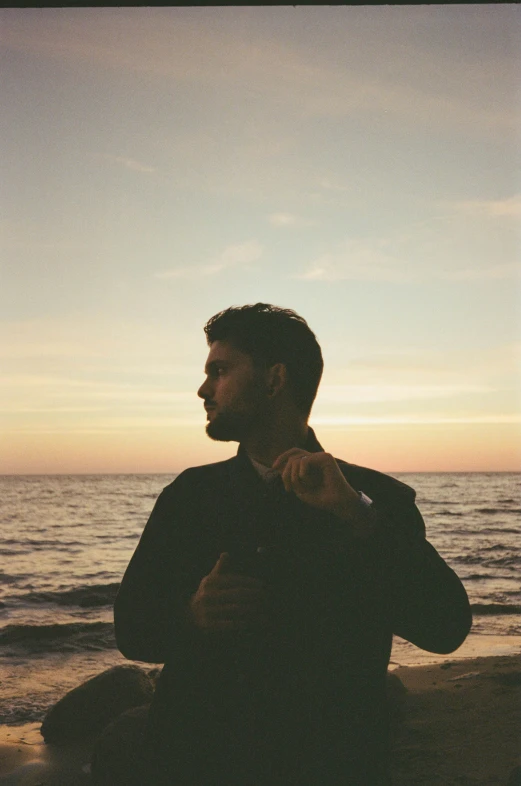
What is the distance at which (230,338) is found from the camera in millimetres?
2561

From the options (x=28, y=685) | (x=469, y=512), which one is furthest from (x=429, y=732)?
(x=469, y=512)

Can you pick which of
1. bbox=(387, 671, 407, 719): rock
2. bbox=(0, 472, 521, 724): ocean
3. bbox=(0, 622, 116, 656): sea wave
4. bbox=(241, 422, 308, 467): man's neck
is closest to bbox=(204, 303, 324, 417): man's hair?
bbox=(241, 422, 308, 467): man's neck

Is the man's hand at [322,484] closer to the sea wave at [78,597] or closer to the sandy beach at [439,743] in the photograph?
the sandy beach at [439,743]

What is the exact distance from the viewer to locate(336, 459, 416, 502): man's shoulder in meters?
2.27

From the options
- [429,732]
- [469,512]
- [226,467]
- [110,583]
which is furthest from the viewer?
[469,512]

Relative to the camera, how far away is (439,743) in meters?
5.61

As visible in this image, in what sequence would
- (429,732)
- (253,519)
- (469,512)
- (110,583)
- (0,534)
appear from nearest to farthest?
1. (253,519)
2. (429,732)
3. (110,583)
4. (0,534)
5. (469,512)

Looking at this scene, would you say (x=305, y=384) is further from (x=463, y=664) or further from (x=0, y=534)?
(x=0, y=534)

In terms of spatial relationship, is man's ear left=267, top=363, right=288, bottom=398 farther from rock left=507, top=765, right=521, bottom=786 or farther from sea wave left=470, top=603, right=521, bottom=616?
sea wave left=470, top=603, right=521, bottom=616

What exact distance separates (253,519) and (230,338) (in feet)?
2.44

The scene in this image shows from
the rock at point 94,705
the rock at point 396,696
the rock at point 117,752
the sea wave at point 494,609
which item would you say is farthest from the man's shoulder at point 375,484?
the sea wave at point 494,609

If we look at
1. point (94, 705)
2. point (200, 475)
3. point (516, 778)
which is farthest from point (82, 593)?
point (200, 475)

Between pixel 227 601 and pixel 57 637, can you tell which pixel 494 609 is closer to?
pixel 57 637

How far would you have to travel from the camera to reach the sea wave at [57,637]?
10.5 m
